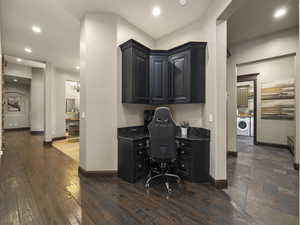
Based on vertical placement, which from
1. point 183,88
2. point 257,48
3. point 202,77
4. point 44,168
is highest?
point 257,48

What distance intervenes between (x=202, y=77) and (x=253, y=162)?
2612 millimetres

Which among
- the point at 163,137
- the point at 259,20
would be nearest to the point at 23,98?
the point at 163,137

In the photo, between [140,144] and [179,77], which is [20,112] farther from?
[179,77]

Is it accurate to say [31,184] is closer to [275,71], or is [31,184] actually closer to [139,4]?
[139,4]

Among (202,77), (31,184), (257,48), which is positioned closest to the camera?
(31,184)

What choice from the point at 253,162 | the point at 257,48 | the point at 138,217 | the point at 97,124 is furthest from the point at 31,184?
the point at 257,48

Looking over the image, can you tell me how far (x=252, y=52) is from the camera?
3.79 m

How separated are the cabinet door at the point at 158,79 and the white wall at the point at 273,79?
3.62 metres

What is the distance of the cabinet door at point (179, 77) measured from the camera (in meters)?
2.58

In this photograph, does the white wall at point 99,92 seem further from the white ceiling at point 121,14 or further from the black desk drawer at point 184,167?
the black desk drawer at point 184,167

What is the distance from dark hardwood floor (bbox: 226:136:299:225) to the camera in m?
1.64

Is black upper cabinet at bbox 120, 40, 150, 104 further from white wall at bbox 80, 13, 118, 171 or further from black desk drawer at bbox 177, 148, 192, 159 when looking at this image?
black desk drawer at bbox 177, 148, 192, 159

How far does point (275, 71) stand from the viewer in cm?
450

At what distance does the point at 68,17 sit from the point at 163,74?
2380 millimetres
